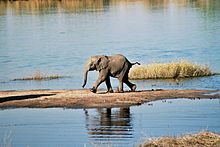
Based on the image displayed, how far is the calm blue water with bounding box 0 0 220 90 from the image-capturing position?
3707cm

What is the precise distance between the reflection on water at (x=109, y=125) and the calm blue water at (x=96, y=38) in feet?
23.2

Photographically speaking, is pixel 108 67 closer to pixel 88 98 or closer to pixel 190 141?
pixel 88 98

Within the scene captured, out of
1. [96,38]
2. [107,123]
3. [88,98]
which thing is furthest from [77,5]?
[107,123]

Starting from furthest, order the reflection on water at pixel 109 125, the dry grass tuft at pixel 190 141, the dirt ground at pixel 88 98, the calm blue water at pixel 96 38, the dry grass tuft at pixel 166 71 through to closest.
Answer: the calm blue water at pixel 96 38 → the dry grass tuft at pixel 166 71 → the dirt ground at pixel 88 98 → the reflection on water at pixel 109 125 → the dry grass tuft at pixel 190 141

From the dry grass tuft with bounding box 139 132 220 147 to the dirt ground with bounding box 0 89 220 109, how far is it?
335 inches

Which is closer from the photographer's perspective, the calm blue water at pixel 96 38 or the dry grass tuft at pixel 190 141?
the dry grass tuft at pixel 190 141

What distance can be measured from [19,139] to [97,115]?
379cm

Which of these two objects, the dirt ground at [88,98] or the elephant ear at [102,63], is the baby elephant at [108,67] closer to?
the elephant ear at [102,63]

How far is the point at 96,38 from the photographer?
57188mm

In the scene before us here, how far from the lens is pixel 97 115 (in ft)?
69.5

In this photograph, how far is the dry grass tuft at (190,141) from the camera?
44.7ft

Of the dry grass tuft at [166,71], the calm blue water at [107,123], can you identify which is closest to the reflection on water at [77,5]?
the dry grass tuft at [166,71]

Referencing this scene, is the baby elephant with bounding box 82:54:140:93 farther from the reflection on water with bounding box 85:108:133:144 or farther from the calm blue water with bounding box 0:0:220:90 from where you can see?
the calm blue water with bounding box 0:0:220:90

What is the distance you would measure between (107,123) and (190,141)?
20.3 ft
